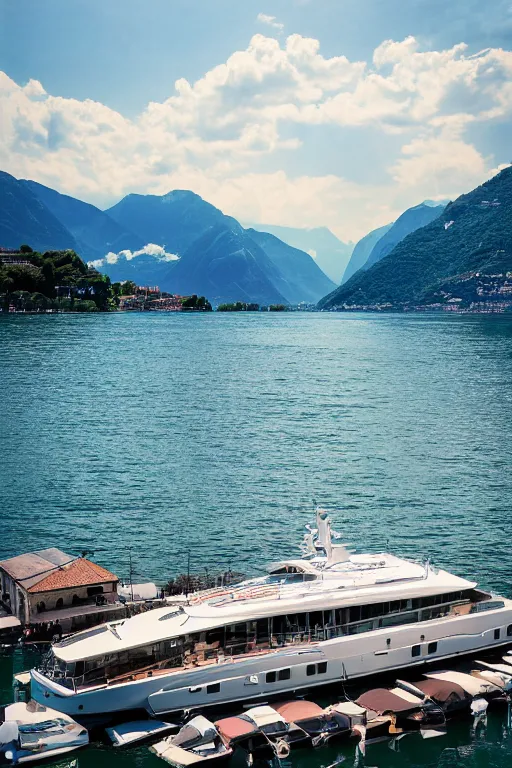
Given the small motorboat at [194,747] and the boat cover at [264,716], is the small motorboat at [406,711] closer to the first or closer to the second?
the boat cover at [264,716]

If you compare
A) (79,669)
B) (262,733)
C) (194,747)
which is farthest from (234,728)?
(79,669)

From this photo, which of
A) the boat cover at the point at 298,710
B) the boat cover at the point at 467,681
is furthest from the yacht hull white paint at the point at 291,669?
the boat cover at the point at 298,710

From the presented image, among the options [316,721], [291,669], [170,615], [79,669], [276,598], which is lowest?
[316,721]

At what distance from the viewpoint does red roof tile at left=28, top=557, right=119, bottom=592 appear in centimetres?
3406

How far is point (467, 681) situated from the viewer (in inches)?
1167

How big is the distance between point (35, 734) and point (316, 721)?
27.7ft

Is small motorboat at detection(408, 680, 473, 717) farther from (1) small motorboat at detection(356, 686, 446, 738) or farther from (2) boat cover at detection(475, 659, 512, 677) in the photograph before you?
(2) boat cover at detection(475, 659, 512, 677)

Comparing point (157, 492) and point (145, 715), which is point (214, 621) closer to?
point (145, 715)

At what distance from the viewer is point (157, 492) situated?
54.8m

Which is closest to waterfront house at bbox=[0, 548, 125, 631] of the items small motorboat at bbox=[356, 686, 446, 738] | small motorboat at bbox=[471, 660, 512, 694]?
small motorboat at bbox=[356, 686, 446, 738]

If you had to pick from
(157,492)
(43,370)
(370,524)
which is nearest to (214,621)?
(370,524)

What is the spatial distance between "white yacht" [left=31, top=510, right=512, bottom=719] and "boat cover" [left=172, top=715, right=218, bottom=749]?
4.75 feet

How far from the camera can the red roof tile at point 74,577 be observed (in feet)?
112

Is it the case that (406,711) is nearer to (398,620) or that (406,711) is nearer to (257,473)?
(398,620)
